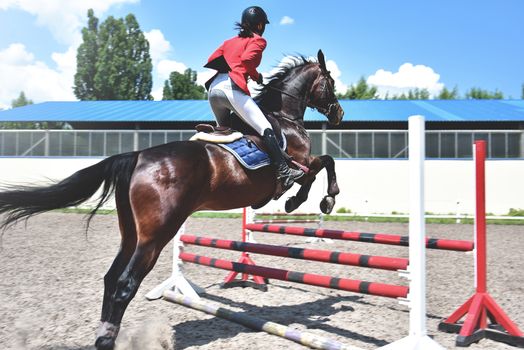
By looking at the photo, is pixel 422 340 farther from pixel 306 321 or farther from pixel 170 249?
pixel 170 249

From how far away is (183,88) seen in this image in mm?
49656

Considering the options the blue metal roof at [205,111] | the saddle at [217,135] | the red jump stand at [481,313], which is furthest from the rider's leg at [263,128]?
the blue metal roof at [205,111]

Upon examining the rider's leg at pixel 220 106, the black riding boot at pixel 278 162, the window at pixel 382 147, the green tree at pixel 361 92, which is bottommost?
the black riding boot at pixel 278 162

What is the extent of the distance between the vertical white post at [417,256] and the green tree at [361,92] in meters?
41.4

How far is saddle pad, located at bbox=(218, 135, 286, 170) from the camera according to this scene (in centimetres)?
349

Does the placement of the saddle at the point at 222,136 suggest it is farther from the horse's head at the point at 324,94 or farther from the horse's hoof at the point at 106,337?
the horse's hoof at the point at 106,337

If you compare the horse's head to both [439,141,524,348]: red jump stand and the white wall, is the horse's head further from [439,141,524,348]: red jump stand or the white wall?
the white wall

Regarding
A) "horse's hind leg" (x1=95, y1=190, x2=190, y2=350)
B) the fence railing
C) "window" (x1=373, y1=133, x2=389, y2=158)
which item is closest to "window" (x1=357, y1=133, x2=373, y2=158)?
the fence railing

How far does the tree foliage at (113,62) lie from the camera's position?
45.9 metres

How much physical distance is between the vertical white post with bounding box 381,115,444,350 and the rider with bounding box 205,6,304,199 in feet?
3.74

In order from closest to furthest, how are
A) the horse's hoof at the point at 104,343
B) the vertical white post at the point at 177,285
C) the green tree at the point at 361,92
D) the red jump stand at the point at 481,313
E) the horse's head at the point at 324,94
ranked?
1. the horse's hoof at the point at 104,343
2. the red jump stand at the point at 481,313
3. the horse's head at the point at 324,94
4. the vertical white post at the point at 177,285
5. the green tree at the point at 361,92

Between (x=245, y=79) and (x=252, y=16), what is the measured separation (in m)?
0.53

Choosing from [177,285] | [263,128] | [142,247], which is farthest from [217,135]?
[177,285]

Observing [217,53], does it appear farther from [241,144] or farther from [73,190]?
[73,190]
